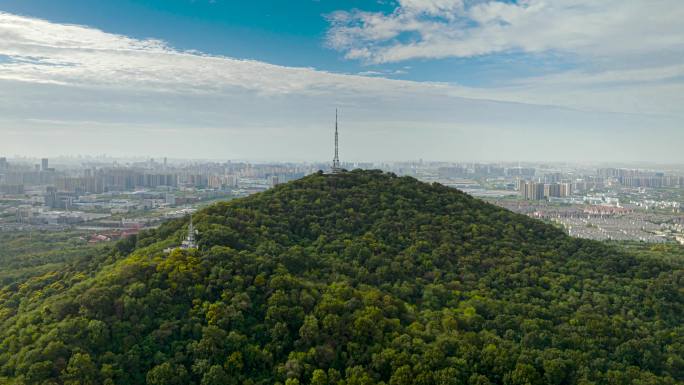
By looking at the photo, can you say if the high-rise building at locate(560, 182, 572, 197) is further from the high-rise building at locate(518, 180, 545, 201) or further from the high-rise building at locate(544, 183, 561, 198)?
the high-rise building at locate(518, 180, 545, 201)

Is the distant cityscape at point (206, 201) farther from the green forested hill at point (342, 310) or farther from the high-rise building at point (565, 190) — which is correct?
the green forested hill at point (342, 310)

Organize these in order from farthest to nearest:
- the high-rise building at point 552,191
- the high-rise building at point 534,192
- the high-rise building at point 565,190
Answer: the high-rise building at point 565,190 < the high-rise building at point 552,191 < the high-rise building at point 534,192

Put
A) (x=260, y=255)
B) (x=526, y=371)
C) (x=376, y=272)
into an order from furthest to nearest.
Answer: (x=376, y=272), (x=260, y=255), (x=526, y=371)

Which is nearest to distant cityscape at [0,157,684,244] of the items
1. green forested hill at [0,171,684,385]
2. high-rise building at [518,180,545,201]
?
high-rise building at [518,180,545,201]

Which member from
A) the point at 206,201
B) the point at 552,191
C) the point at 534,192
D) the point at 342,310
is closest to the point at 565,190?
the point at 552,191

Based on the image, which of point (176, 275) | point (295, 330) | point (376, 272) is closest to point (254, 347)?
point (295, 330)

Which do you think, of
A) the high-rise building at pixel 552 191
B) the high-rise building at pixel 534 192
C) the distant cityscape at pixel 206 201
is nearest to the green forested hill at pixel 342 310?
the distant cityscape at pixel 206 201

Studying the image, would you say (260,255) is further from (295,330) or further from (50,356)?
(50,356)

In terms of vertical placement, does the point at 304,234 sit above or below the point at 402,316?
above
